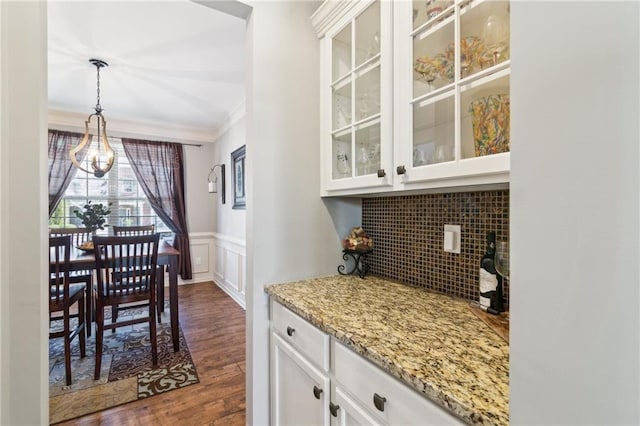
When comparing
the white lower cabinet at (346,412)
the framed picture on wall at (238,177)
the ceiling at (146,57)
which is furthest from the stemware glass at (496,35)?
the framed picture on wall at (238,177)

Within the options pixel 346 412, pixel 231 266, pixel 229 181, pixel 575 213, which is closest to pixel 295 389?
pixel 346 412

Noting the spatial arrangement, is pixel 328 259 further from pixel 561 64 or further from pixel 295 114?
pixel 561 64

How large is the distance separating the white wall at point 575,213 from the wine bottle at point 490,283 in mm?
741

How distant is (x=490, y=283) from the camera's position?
1.06m

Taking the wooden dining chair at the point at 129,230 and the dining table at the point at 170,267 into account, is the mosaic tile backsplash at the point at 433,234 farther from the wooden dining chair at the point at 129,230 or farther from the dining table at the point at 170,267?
the wooden dining chair at the point at 129,230

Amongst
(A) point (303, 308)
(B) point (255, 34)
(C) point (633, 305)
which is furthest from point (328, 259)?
(C) point (633, 305)

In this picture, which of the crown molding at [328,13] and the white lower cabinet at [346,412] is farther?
the crown molding at [328,13]

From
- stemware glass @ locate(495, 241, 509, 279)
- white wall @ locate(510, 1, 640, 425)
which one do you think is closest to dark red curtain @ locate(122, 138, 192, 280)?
stemware glass @ locate(495, 241, 509, 279)

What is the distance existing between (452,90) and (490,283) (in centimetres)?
71

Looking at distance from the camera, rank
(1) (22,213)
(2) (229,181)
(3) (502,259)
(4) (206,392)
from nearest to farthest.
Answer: (1) (22,213)
(3) (502,259)
(4) (206,392)
(2) (229,181)

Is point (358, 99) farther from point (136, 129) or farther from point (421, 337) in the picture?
point (136, 129)

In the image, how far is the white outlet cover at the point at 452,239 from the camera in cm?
127

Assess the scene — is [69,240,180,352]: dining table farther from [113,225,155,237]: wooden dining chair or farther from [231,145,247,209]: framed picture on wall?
[231,145,247,209]: framed picture on wall

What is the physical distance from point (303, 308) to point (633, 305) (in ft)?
3.08
